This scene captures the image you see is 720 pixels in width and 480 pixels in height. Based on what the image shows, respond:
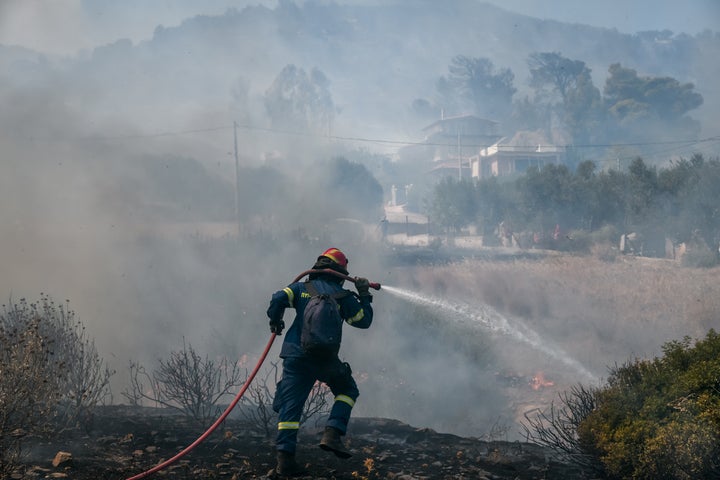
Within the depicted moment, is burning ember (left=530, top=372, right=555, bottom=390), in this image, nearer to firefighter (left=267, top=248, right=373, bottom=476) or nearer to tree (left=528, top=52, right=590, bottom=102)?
firefighter (left=267, top=248, right=373, bottom=476)

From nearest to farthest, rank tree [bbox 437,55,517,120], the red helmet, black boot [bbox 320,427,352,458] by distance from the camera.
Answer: black boot [bbox 320,427,352,458] < the red helmet < tree [bbox 437,55,517,120]

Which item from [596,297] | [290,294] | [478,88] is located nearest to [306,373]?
[290,294]

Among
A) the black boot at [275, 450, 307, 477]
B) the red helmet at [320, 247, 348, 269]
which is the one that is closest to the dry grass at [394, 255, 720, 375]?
the red helmet at [320, 247, 348, 269]

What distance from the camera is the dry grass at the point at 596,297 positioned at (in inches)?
778

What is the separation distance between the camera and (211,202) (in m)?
29.1

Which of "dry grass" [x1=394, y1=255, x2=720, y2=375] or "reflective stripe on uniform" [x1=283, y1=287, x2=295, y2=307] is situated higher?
"reflective stripe on uniform" [x1=283, y1=287, x2=295, y2=307]

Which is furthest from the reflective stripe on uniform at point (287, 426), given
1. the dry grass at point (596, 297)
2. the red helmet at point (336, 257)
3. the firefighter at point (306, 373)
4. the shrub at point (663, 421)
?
the dry grass at point (596, 297)

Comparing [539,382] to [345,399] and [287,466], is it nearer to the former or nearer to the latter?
[345,399]

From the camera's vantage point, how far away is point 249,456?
5.92 metres

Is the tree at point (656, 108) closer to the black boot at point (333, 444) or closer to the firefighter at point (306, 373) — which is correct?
the firefighter at point (306, 373)

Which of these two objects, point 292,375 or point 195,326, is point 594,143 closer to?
point 195,326

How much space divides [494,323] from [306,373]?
53.5ft

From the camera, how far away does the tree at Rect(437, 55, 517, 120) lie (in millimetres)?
99188

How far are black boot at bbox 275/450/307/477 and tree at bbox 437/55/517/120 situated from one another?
9611cm
